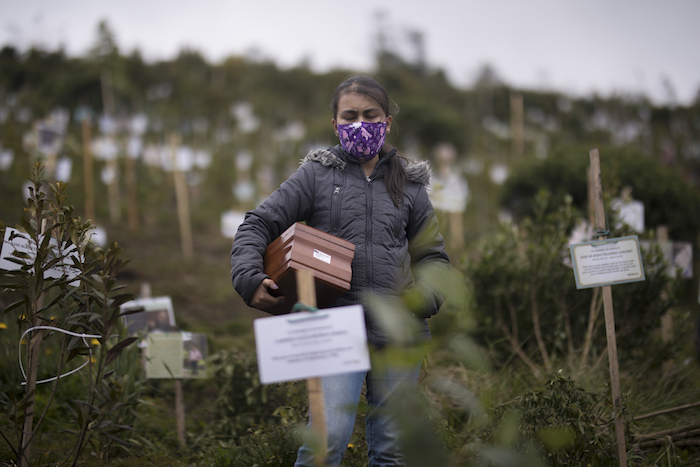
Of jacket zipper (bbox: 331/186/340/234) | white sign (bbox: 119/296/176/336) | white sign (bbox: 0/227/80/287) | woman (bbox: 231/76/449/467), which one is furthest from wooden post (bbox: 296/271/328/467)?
white sign (bbox: 119/296/176/336)

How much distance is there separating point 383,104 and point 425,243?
2.02 feet

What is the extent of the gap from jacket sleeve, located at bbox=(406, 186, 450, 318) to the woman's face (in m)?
0.38

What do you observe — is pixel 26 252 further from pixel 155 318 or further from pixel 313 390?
pixel 313 390

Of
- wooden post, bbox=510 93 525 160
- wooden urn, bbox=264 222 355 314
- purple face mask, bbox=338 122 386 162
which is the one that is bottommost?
wooden urn, bbox=264 222 355 314

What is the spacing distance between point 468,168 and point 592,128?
653 cm

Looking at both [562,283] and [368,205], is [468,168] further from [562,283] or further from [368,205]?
[368,205]

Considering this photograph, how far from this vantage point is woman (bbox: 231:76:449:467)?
1.90m

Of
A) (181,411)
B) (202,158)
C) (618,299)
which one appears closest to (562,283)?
(618,299)

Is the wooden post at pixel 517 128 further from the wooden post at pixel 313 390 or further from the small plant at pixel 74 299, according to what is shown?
the wooden post at pixel 313 390

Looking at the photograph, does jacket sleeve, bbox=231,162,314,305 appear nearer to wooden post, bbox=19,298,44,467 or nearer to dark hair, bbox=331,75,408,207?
dark hair, bbox=331,75,408,207

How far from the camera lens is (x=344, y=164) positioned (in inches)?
86.8

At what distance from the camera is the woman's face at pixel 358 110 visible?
2.19 metres

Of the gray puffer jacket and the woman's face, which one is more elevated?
the woman's face

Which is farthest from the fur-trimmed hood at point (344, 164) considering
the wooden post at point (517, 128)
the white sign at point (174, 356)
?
the wooden post at point (517, 128)
